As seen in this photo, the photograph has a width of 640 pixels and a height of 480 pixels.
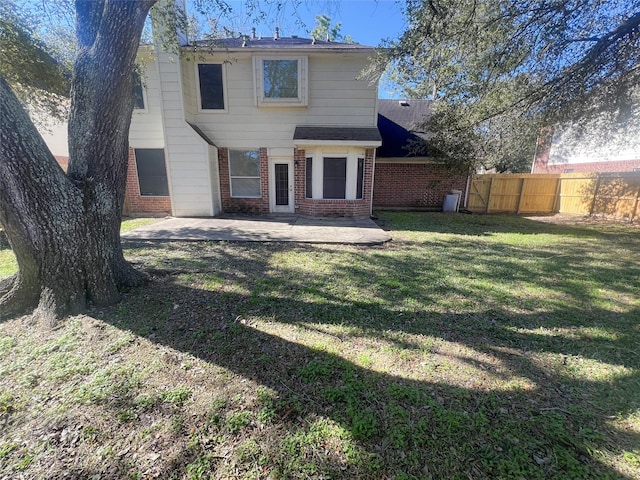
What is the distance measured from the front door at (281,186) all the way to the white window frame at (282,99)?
193cm

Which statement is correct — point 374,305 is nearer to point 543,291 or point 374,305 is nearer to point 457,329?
point 457,329

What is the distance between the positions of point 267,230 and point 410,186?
7885 millimetres

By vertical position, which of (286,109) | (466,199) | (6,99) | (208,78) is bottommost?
(466,199)

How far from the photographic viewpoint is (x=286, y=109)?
9984mm

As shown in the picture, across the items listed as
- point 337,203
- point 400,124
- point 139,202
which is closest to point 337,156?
point 337,203

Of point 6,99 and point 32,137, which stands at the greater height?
point 6,99

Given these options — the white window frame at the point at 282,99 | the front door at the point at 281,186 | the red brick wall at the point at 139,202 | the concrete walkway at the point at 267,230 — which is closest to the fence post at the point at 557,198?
the concrete walkway at the point at 267,230

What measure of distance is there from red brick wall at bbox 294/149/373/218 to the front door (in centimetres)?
34

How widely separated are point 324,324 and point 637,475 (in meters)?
2.53

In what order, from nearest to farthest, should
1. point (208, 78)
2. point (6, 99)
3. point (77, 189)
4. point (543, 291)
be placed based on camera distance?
point (6, 99)
point (77, 189)
point (543, 291)
point (208, 78)

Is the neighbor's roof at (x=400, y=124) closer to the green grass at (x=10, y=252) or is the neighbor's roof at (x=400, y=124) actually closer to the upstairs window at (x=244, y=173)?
the upstairs window at (x=244, y=173)

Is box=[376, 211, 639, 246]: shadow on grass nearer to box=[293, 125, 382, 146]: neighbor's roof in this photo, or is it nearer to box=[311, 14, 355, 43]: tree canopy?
box=[293, 125, 382, 146]: neighbor's roof

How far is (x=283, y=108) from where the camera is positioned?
32.7ft

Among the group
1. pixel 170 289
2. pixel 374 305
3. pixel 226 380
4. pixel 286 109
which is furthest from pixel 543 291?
pixel 286 109
